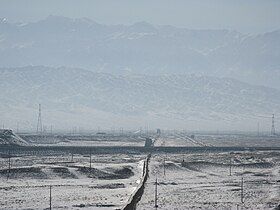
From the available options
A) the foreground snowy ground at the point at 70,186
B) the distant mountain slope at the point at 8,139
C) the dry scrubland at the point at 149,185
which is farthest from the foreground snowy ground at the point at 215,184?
the distant mountain slope at the point at 8,139

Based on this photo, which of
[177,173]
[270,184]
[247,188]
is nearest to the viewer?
[247,188]

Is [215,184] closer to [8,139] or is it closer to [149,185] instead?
[149,185]

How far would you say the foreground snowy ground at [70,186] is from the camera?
181ft

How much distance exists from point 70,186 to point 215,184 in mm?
15590

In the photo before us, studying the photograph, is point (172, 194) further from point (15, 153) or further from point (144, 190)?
point (15, 153)

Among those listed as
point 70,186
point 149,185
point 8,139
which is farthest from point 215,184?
point 8,139

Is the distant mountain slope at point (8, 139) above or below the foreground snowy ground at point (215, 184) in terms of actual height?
above

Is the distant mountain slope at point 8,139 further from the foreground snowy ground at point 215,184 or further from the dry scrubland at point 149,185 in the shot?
the foreground snowy ground at point 215,184

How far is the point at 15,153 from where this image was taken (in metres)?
122

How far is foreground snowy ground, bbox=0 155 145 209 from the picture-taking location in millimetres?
55091

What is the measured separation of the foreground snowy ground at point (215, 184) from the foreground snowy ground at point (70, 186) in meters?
2.48

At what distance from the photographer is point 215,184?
239ft

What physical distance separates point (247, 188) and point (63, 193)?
1918cm

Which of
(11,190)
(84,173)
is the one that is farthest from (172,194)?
(84,173)
